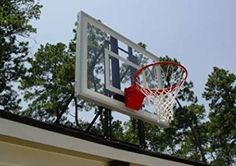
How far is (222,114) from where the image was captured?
1941cm

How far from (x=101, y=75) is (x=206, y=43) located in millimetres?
7248

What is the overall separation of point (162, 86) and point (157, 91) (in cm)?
63

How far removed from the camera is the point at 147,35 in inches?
394

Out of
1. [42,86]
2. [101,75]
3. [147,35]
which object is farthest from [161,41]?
[42,86]

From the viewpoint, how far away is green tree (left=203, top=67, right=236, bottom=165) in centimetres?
1919

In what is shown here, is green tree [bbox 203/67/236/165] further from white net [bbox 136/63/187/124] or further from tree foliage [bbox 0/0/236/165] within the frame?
white net [bbox 136/63/187/124]

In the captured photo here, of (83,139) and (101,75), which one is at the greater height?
Answer: (101,75)

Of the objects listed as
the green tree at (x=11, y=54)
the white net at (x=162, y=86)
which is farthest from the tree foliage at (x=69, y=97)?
the white net at (x=162, y=86)

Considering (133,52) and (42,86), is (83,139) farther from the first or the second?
(42,86)

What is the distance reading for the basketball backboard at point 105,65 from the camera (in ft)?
17.4

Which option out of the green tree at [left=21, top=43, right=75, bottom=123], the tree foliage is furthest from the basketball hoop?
the green tree at [left=21, top=43, right=75, bottom=123]

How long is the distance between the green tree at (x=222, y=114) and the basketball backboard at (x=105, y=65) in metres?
13.6

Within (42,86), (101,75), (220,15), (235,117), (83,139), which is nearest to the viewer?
(83,139)

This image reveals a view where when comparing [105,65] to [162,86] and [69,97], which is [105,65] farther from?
[69,97]
